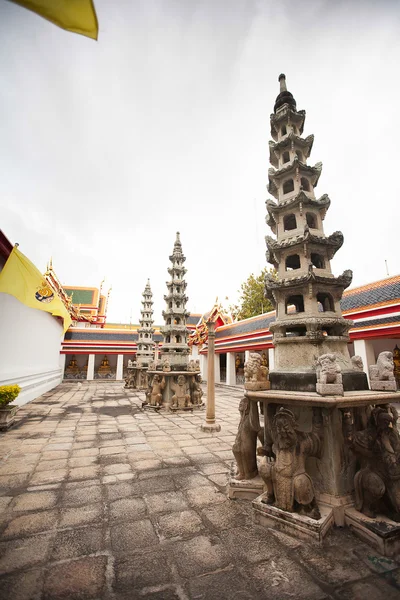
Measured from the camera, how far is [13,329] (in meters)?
10.1

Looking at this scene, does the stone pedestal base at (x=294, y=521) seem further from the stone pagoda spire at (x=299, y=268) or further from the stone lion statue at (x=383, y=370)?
the stone lion statue at (x=383, y=370)

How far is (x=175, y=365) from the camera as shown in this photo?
40.2 feet

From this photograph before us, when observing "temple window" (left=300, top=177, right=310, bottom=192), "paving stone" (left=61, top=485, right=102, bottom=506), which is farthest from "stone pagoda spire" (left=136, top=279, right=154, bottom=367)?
"temple window" (left=300, top=177, right=310, bottom=192)

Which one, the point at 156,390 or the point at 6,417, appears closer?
the point at 6,417

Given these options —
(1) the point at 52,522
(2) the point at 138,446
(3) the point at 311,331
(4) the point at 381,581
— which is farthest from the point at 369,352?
(1) the point at 52,522

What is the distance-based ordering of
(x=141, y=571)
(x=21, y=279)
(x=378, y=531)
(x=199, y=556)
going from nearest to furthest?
(x=141, y=571) < (x=199, y=556) < (x=378, y=531) < (x=21, y=279)

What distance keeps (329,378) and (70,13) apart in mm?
4238

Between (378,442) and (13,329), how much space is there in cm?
1122

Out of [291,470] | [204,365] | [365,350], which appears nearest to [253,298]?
[204,365]

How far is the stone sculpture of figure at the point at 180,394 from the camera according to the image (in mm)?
10914

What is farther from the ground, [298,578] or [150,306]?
[150,306]

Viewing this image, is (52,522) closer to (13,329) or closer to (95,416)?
(95,416)

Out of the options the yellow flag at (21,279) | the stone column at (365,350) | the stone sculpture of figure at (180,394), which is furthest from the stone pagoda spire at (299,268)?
the stone column at (365,350)

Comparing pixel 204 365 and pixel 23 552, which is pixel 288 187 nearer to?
pixel 23 552
